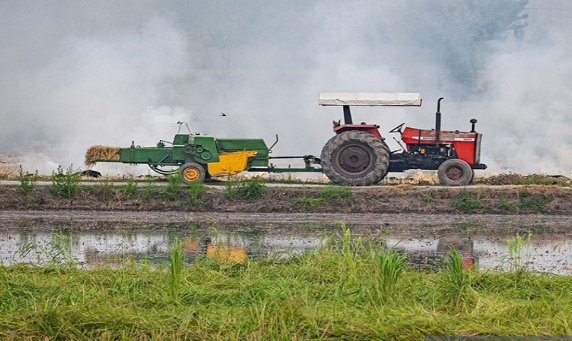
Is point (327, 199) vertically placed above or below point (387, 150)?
below

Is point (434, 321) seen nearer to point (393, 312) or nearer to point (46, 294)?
point (393, 312)

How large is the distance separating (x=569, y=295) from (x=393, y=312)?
1.66 metres

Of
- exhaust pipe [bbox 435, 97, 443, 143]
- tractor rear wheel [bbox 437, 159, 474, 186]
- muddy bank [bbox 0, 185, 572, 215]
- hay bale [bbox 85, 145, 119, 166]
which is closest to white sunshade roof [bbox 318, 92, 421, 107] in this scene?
exhaust pipe [bbox 435, 97, 443, 143]

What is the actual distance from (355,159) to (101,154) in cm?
609

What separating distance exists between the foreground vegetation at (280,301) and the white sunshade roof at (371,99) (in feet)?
35.7

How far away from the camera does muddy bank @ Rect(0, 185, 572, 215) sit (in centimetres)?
1573

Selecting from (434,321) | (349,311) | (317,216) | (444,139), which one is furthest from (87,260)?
(444,139)

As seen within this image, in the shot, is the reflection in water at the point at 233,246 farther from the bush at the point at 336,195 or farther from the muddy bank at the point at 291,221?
the bush at the point at 336,195

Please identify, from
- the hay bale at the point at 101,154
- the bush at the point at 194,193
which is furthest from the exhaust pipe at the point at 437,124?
the hay bale at the point at 101,154

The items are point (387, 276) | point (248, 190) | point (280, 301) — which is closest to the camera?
point (280, 301)

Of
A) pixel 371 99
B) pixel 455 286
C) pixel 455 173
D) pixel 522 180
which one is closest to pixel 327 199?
pixel 371 99

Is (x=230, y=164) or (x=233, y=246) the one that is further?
(x=230, y=164)

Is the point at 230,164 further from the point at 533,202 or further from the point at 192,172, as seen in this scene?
the point at 533,202

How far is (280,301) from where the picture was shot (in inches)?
234
